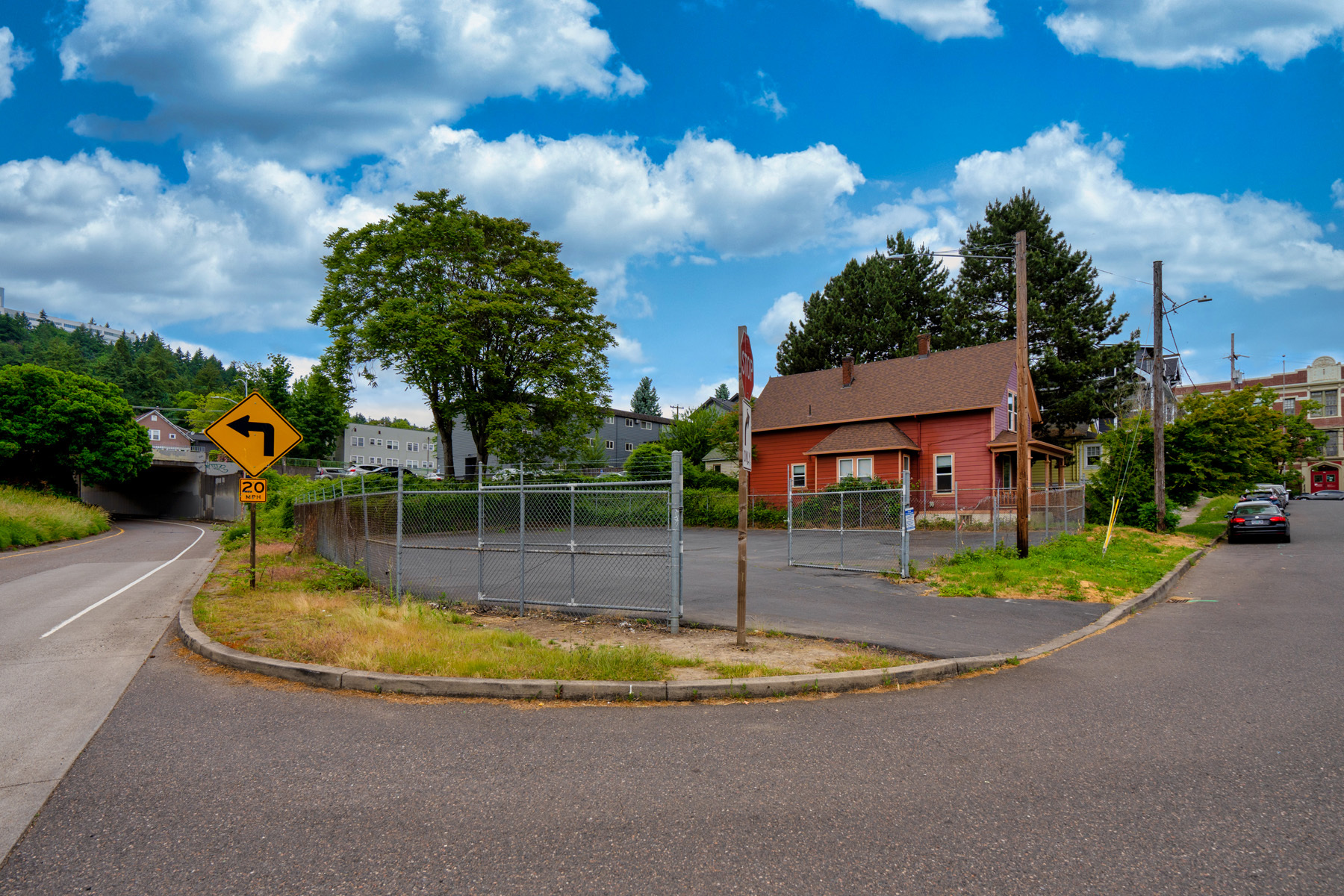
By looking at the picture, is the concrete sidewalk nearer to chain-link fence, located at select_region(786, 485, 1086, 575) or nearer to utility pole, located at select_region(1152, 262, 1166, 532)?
chain-link fence, located at select_region(786, 485, 1086, 575)

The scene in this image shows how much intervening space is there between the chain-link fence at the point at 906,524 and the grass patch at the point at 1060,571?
816 mm

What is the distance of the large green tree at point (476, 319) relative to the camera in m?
35.5

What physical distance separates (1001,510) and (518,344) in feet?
74.8

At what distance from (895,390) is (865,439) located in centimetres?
374

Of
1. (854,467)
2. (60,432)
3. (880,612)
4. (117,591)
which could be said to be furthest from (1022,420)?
(60,432)

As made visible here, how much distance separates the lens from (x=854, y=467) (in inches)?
1406

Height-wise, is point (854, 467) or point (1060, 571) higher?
point (854, 467)

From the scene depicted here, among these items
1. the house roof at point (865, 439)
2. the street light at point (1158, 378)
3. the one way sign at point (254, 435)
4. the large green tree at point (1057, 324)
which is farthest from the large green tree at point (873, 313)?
the one way sign at point (254, 435)

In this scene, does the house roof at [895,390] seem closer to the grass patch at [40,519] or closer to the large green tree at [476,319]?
the large green tree at [476,319]

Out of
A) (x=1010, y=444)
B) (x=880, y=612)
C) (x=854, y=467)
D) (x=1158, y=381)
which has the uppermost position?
(x=1158, y=381)

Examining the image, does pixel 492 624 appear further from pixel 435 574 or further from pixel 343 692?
pixel 435 574

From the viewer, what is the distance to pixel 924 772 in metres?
4.55

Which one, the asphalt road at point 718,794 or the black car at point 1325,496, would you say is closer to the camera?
the asphalt road at point 718,794

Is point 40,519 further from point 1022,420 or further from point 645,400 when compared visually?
point 645,400
